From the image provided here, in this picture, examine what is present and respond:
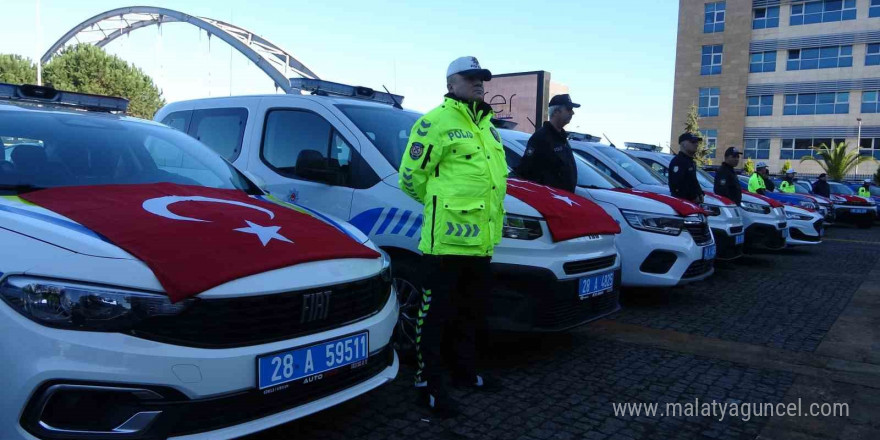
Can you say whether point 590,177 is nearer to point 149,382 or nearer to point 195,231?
A: point 195,231

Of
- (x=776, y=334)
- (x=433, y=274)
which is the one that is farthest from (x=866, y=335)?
(x=433, y=274)

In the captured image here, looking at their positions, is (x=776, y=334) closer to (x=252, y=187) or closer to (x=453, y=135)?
(x=453, y=135)

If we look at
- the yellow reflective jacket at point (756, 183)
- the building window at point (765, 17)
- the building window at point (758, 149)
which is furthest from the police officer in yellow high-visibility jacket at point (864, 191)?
the building window at point (765, 17)

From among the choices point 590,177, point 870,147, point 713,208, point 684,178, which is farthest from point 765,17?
point 590,177

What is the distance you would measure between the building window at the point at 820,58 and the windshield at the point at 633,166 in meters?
43.7

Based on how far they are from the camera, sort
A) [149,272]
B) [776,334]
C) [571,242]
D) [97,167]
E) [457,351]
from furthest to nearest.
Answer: [776,334] < [571,242] < [457,351] < [97,167] < [149,272]

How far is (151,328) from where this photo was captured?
2.17m

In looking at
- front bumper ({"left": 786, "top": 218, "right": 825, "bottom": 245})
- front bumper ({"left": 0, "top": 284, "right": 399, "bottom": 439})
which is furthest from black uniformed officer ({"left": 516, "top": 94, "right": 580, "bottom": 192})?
front bumper ({"left": 786, "top": 218, "right": 825, "bottom": 245})

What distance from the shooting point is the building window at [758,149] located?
46.0 metres

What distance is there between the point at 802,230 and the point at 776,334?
6903 mm

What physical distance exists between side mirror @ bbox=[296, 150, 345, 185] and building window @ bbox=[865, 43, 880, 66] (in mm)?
48712

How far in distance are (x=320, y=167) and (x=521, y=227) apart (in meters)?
1.39

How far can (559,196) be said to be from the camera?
4488mm

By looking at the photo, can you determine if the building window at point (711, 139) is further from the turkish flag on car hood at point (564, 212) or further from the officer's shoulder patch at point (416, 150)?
the officer's shoulder patch at point (416, 150)
